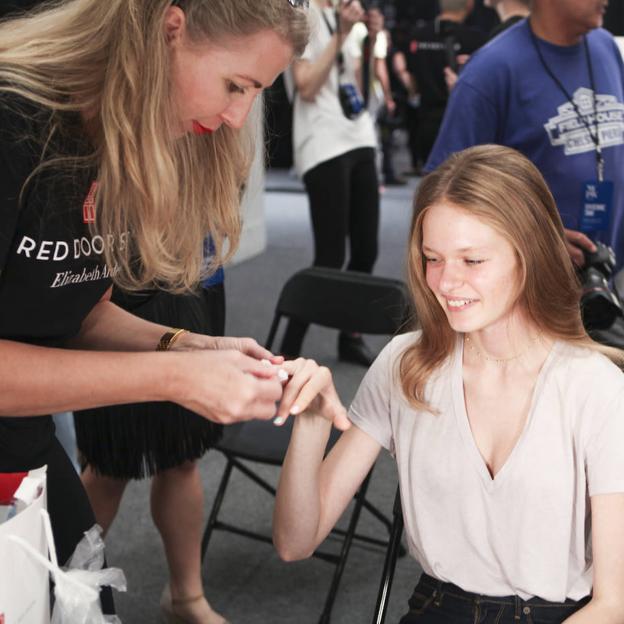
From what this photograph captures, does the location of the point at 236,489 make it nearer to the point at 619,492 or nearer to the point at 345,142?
the point at 345,142

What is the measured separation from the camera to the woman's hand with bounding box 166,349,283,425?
1.21 m

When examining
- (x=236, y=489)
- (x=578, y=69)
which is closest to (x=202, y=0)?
(x=578, y=69)

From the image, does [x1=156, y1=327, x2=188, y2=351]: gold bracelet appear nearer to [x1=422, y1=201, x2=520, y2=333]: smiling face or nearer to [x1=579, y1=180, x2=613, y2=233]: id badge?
[x1=422, y1=201, x2=520, y2=333]: smiling face

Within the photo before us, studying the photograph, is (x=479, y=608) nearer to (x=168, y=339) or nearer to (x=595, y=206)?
(x=168, y=339)

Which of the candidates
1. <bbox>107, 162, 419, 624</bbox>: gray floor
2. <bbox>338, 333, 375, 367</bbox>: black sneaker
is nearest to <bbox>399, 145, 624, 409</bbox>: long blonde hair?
<bbox>107, 162, 419, 624</bbox>: gray floor

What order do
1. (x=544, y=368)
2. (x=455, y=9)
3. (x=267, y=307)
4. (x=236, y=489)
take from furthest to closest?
1. (x=455, y=9)
2. (x=267, y=307)
3. (x=236, y=489)
4. (x=544, y=368)

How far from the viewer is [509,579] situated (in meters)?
1.61

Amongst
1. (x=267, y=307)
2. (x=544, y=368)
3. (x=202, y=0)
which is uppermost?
(x=202, y=0)

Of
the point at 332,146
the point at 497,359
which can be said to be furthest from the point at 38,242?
the point at 332,146

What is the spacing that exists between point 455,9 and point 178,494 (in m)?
4.43

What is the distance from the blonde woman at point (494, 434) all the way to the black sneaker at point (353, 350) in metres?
2.78

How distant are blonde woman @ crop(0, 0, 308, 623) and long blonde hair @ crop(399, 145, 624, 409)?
1.26 feet

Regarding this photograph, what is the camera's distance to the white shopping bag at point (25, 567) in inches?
43.1

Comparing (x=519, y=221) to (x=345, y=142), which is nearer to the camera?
(x=519, y=221)
